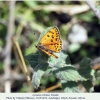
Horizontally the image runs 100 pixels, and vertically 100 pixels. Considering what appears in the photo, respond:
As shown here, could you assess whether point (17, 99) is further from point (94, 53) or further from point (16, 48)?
point (94, 53)

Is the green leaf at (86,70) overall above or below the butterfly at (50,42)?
below

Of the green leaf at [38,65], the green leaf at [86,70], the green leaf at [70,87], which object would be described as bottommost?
the green leaf at [70,87]

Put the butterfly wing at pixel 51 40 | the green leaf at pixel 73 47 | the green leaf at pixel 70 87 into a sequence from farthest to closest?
the green leaf at pixel 73 47
the green leaf at pixel 70 87
the butterfly wing at pixel 51 40

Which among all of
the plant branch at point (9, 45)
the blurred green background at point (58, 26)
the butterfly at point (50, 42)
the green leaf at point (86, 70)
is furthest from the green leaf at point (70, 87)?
the blurred green background at point (58, 26)

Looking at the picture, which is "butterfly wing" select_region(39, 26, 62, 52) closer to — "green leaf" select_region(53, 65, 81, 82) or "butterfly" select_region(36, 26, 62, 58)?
"butterfly" select_region(36, 26, 62, 58)

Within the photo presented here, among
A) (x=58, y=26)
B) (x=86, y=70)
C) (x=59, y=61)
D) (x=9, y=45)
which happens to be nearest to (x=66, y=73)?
(x=59, y=61)

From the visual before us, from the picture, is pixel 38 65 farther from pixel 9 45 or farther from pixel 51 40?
pixel 9 45

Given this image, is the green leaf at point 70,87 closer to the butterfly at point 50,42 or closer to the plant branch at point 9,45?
the butterfly at point 50,42
